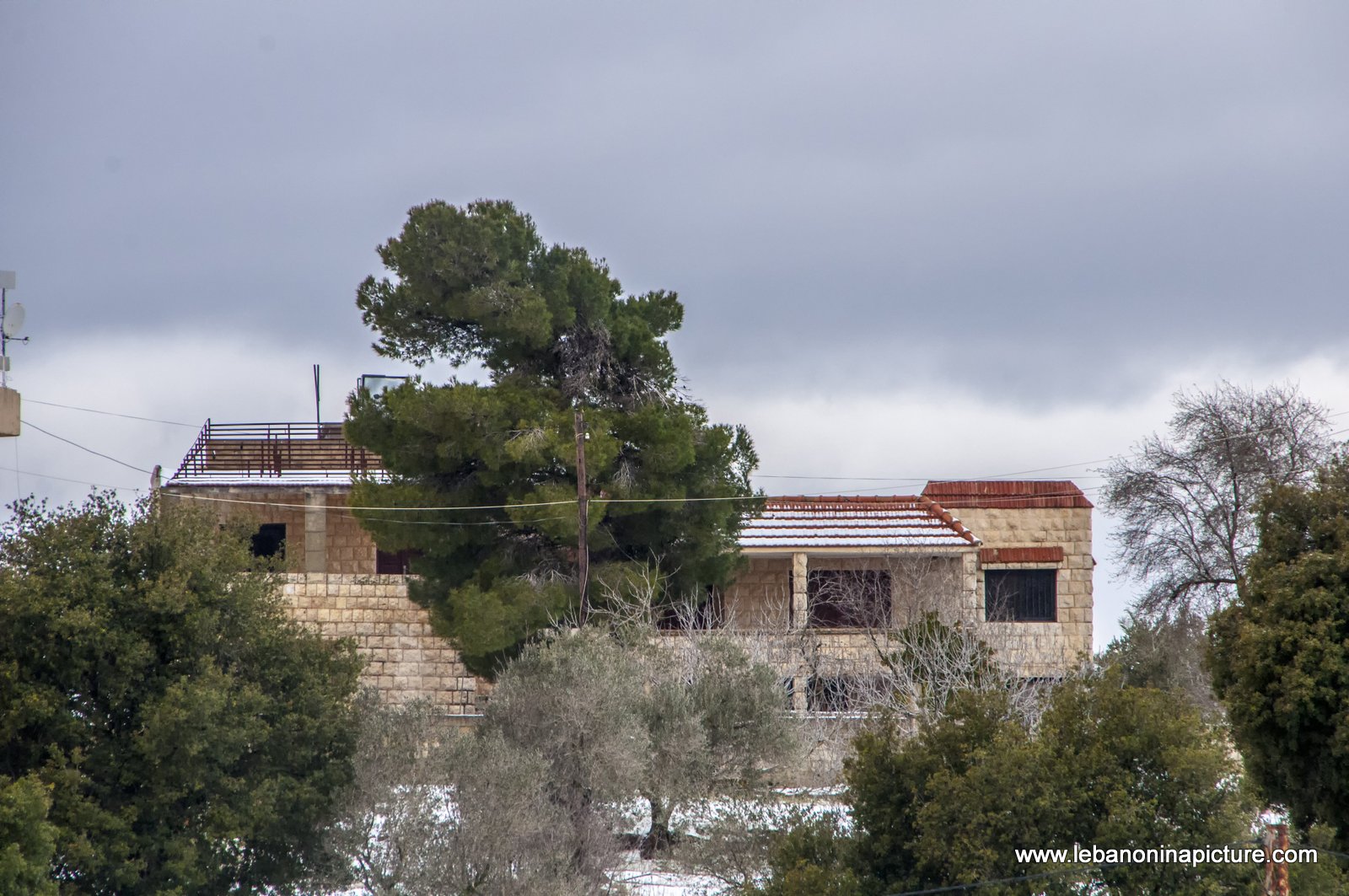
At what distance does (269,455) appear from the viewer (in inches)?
1187

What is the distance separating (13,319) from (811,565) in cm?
1716

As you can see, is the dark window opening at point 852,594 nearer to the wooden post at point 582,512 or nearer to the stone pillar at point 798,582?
the stone pillar at point 798,582

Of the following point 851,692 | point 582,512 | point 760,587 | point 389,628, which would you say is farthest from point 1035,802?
point 389,628

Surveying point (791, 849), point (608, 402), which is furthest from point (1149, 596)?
point (791, 849)

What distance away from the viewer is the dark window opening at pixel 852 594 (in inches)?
1094

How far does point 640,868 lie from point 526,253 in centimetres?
1134

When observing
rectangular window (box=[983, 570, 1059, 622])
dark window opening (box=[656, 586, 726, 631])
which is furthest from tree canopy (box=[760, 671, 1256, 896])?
rectangular window (box=[983, 570, 1059, 622])

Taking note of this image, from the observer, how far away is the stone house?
2648cm

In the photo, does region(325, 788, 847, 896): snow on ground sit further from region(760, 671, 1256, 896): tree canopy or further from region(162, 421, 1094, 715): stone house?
region(162, 421, 1094, 715): stone house

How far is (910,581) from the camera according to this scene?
1066 inches

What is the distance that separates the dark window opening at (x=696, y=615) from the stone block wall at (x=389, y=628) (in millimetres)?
3964

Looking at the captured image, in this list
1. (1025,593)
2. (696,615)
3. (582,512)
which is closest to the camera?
(582,512)

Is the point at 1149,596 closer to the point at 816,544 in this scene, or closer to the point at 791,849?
the point at 816,544

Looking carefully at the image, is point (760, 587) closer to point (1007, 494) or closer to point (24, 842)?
point (1007, 494)
